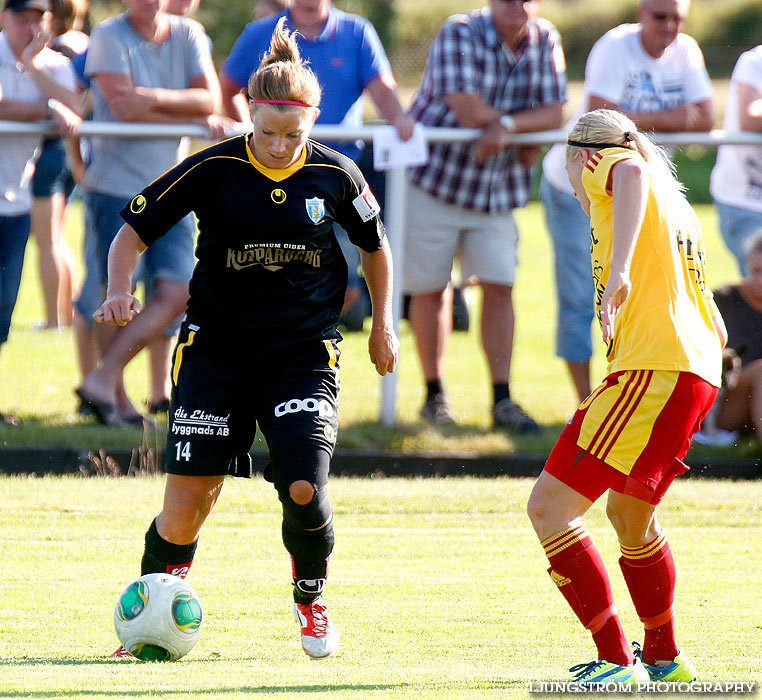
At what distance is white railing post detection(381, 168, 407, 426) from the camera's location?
886 centimetres

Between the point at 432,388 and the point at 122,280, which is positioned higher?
the point at 122,280

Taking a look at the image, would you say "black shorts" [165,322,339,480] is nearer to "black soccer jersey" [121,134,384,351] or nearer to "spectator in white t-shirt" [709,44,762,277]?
"black soccer jersey" [121,134,384,351]

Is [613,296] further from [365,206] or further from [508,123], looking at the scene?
[508,123]

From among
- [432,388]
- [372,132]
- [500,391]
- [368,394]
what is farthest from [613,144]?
[368,394]

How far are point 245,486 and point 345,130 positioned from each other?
2.33 metres

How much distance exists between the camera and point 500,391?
29.8 feet

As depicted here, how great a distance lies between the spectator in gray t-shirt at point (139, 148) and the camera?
830cm

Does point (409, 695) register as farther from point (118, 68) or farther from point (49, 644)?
point (118, 68)

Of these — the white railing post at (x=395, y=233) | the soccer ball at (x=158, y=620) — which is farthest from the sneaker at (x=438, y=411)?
the soccer ball at (x=158, y=620)

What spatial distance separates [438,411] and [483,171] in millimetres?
1649

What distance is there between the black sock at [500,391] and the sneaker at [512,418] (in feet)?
0.07

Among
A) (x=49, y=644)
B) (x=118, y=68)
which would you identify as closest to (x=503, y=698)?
(x=49, y=644)

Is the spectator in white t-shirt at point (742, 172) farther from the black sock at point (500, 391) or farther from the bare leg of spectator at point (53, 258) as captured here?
the bare leg of spectator at point (53, 258)

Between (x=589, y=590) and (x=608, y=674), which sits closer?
(x=608, y=674)
